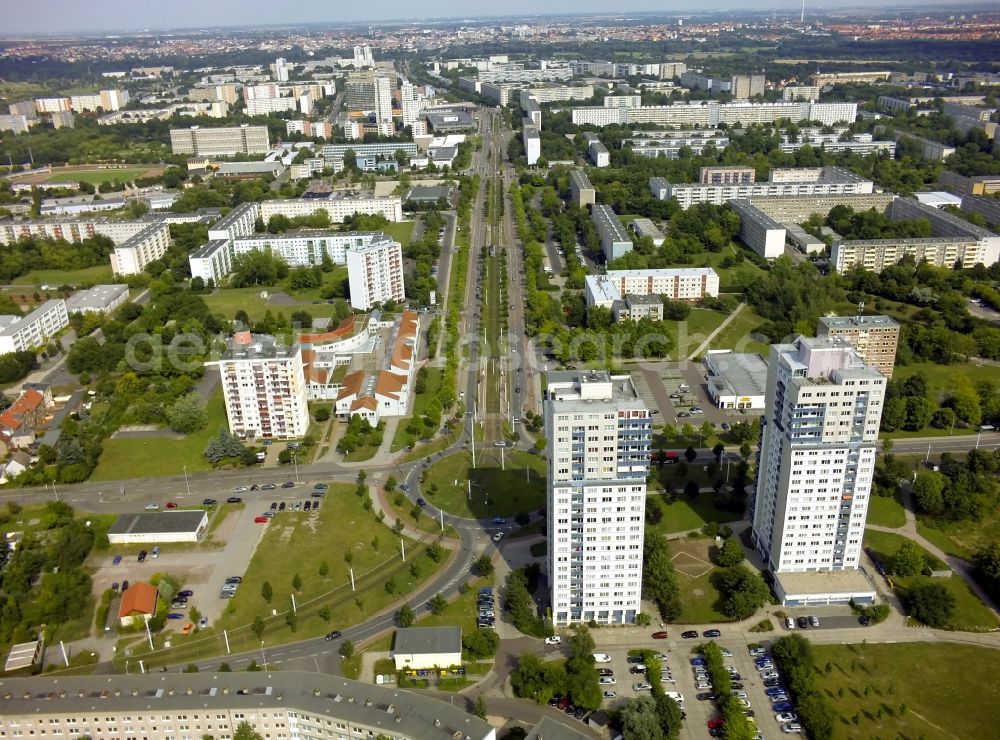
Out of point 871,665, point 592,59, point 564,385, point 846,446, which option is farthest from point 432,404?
point 592,59

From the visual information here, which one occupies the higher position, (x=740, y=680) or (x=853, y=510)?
(x=853, y=510)

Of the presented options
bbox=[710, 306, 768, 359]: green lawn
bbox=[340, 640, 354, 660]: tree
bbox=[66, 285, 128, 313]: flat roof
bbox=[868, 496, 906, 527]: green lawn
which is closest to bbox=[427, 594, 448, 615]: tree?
bbox=[340, 640, 354, 660]: tree

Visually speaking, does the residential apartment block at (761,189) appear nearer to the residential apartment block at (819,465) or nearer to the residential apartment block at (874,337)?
the residential apartment block at (874,337)

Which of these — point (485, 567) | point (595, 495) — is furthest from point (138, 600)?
point (595, 495)

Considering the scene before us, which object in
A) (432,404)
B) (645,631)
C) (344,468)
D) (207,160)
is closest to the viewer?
(645,631)

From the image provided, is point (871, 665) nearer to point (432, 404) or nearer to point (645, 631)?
point (645, 631)

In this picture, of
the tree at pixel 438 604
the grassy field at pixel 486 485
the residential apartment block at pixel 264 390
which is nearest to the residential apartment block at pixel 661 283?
the grassy field at pixel 486 485
